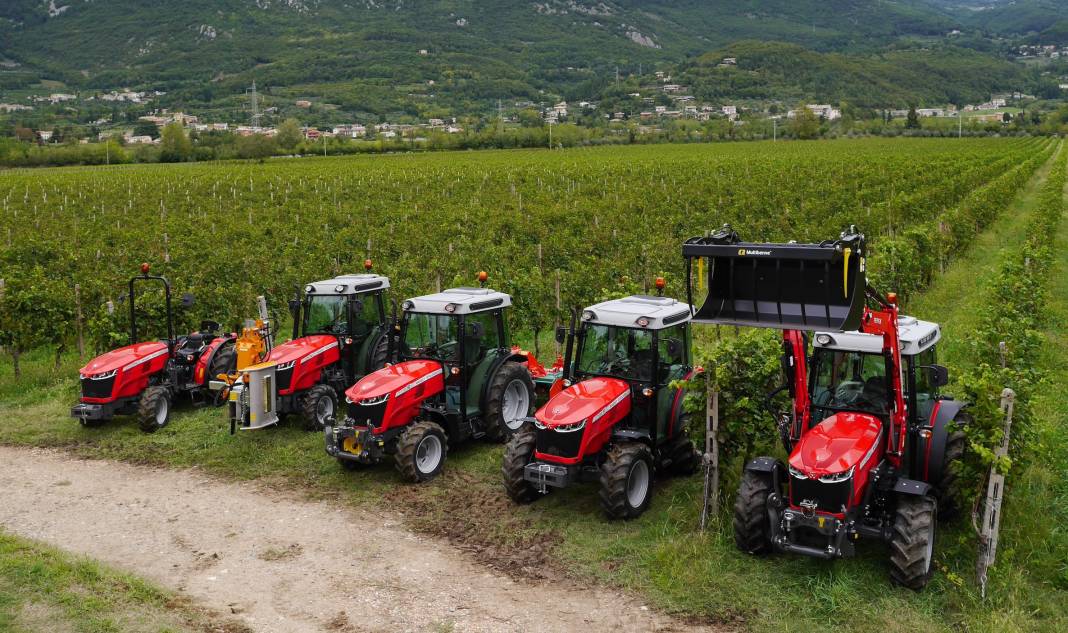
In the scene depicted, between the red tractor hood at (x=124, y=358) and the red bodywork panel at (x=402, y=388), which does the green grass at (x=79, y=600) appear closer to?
the red bodywork panel at (x=402, y=388)

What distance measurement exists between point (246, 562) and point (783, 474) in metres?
5.37

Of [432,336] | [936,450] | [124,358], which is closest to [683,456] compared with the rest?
[936,450]

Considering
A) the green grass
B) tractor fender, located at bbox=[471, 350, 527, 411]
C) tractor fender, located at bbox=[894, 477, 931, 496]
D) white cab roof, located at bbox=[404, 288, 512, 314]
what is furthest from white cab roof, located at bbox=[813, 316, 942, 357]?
the green grass

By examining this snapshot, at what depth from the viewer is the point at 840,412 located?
8391 millimetres

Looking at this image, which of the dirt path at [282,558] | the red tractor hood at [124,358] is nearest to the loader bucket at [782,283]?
the dirt path at [282,558]

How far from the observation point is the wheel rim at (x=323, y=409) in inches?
500

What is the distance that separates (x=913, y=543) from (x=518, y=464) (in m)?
4.12

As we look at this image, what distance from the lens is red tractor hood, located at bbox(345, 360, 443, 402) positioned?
10711 mm

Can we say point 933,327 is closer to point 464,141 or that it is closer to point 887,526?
point 887,526

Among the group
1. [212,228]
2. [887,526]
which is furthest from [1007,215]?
[887,526]

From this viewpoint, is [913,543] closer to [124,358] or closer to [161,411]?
[161,411]

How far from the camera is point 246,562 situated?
29.0 feet

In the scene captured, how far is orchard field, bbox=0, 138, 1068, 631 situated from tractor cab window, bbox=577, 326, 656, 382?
Result: 105 cm

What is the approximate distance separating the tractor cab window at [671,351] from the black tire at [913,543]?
2.94m
